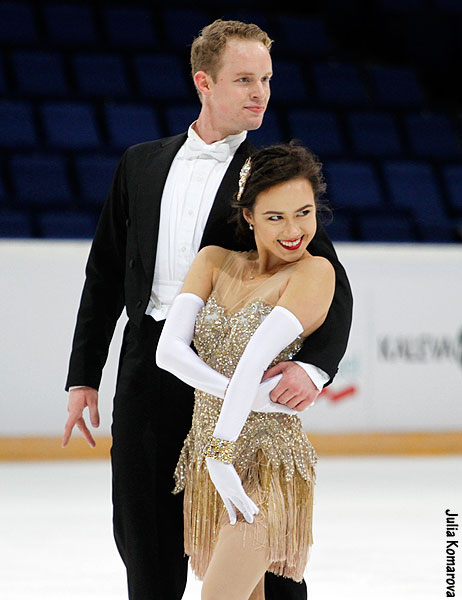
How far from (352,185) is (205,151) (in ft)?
18.8

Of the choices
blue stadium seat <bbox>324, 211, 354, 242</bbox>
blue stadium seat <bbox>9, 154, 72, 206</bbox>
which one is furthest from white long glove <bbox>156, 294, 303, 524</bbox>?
blue stadium seat <bbox>324, 211, 354, 242</bbox>

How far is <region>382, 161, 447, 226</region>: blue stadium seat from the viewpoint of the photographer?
855cm

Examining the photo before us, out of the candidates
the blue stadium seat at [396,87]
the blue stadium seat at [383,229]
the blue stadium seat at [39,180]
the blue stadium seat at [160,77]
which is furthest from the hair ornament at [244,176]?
the blue stadium seat at [396,87]

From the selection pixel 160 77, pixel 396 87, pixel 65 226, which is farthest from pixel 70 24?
pixel 396 87

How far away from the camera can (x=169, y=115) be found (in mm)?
8242

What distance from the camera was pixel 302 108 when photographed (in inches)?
351

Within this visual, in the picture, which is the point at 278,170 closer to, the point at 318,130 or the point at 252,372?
the point at 252,372

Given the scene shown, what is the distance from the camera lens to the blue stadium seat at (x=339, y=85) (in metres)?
9.20

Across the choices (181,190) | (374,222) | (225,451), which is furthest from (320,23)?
(225,451)

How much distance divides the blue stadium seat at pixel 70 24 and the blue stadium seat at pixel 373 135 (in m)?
2.18

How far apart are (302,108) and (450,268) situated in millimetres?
2315

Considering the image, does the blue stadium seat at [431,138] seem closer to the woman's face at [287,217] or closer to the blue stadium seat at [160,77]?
the blue stadium seat at [160,77]

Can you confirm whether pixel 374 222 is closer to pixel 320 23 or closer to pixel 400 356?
pixel 400 356

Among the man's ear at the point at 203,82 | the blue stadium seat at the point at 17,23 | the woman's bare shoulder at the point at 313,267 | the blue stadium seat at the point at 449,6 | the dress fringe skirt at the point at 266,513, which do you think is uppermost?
the blue stadium seat at the point at 449,6
